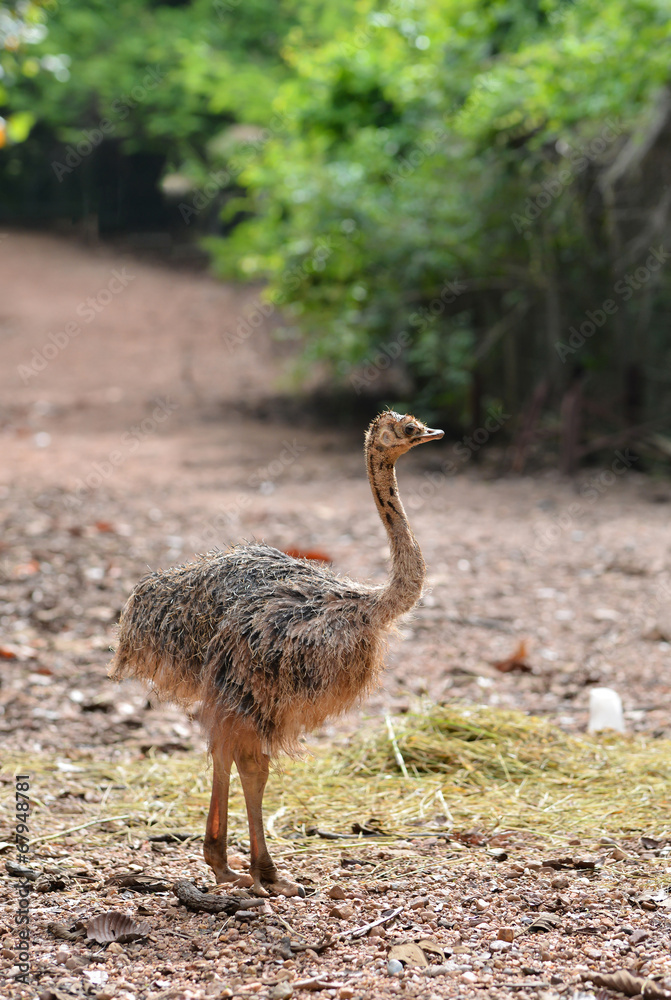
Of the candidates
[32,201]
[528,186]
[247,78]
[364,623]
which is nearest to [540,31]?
[528,186]

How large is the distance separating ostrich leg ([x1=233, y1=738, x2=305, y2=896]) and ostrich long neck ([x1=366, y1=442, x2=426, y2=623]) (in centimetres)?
59

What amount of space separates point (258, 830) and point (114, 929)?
0.50 metres

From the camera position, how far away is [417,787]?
3912 millimetres

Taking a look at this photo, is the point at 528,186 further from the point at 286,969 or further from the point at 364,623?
the point at 286,969

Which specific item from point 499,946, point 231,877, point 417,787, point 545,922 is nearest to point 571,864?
point 545,922

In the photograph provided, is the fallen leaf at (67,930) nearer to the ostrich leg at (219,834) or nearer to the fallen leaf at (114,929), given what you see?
the fallen leaf at (114,929)

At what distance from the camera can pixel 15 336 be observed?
18.4m

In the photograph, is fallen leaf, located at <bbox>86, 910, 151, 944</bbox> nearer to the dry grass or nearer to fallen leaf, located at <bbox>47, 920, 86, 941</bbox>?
fallen leaf, located at <bbox>47, 920, 86, 941</bbox>

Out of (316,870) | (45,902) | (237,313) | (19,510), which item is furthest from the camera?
(237,313)

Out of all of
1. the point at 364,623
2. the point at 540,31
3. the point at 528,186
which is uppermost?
the point at 540,31

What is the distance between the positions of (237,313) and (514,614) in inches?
592

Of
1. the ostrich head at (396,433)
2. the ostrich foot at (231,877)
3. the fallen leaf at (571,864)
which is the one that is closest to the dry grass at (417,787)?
the fallen leaf at (571,864)

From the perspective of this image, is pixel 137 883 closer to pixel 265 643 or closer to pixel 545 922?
pixel 265 643

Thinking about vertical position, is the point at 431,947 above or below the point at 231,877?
above
